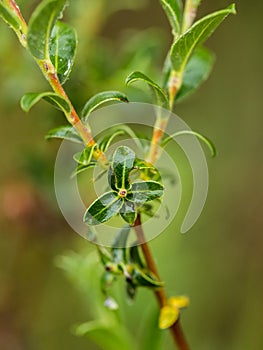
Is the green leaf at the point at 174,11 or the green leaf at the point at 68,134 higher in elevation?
the green leaf at the point at 174,11

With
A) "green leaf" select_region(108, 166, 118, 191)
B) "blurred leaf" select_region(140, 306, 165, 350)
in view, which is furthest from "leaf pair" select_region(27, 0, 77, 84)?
"blurred leaf" select_region(140, 306, 165, 350)

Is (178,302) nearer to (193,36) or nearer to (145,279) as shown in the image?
(145,279)

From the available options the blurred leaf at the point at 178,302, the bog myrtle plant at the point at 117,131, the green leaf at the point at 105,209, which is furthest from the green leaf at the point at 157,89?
the blurred leaf at the point at 178,302

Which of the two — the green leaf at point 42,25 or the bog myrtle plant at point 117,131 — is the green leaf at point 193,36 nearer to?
the bog myrtle plant at point 117,131

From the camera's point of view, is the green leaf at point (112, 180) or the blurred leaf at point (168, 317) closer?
the green leaf at point (112, 180)

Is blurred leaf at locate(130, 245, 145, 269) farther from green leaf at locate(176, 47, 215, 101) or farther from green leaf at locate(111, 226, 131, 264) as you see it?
green leaf at locate(176, 47, 215, 101)

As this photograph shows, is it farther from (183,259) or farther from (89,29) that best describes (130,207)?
(183,259)

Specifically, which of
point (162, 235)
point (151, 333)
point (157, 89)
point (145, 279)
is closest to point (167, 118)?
point (157, 89)
